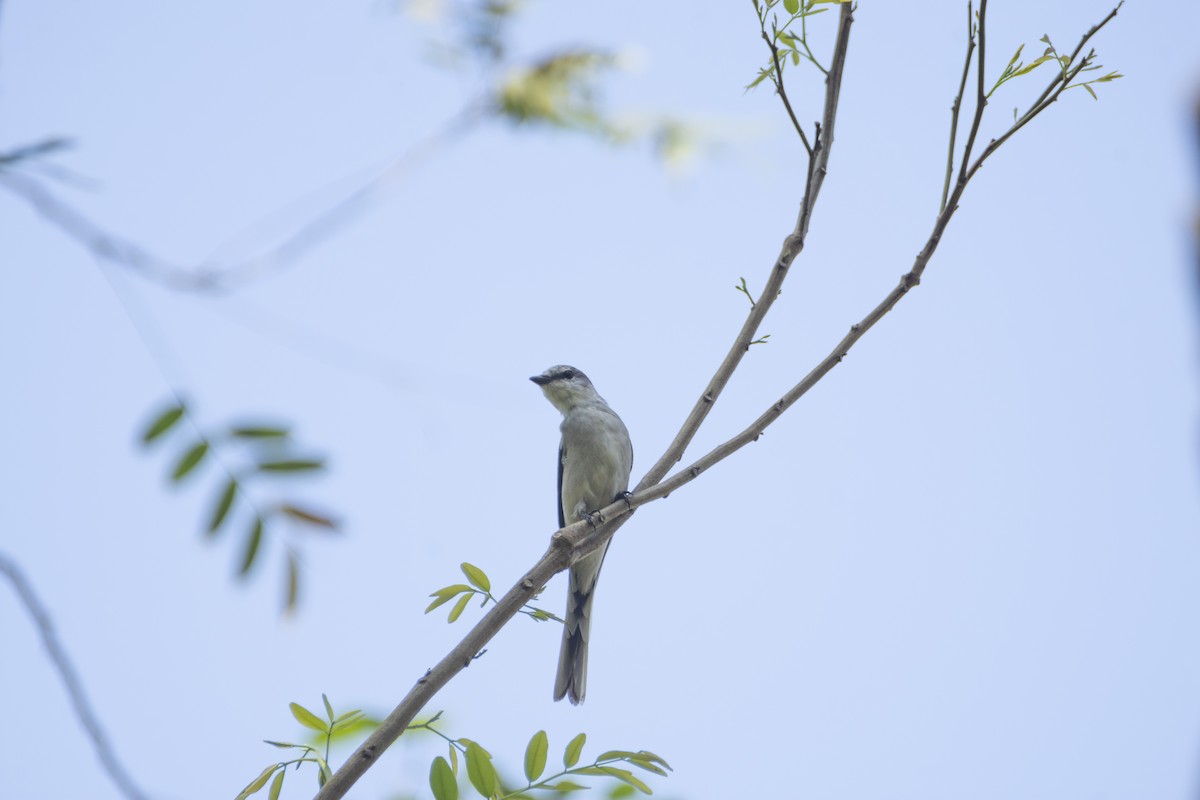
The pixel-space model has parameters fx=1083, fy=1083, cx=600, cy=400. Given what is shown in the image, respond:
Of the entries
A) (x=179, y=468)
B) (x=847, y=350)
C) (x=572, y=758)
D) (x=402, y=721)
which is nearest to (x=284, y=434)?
(x=179, y=468)

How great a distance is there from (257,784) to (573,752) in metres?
0.72

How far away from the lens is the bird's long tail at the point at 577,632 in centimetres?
566

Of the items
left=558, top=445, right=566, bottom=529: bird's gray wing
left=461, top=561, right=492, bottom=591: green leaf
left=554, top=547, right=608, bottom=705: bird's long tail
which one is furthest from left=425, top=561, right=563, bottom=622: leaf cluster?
left=558, top=445, right=566, bottom=529: bird's gray wing

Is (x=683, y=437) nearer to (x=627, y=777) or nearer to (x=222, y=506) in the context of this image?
(x=627, y=777)

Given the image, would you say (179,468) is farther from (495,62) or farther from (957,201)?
(495,62)

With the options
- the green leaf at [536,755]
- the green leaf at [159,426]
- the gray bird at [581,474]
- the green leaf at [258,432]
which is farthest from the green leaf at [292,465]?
the gray bird at [581,474]

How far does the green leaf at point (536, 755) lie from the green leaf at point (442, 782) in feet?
0.56

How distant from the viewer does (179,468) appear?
1.73m

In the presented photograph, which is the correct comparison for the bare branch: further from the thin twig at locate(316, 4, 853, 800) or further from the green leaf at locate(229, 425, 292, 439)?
the green leaf at locate(229, 425, 292, 439)

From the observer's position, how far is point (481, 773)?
7.61ft

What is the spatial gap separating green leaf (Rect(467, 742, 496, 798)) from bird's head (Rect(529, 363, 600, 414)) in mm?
5217

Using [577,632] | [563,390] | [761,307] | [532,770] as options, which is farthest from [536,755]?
[563,390]

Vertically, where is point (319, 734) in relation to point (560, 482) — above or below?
below

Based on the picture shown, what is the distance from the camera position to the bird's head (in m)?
7.56
